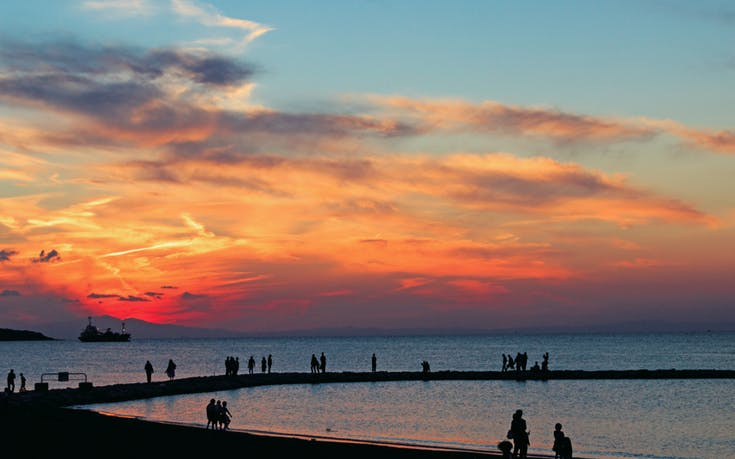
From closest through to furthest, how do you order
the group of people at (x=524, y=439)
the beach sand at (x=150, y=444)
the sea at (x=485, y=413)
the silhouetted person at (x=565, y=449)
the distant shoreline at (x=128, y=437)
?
the silhouetted person at (x=565, y=449) < the group of people at (x=524, y=439) < the beach sand at (x=150, y=444) < the distant shoreline at (x=128, y=437) < the sea at (x=485, y=413)

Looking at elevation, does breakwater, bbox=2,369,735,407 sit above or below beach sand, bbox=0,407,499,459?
above

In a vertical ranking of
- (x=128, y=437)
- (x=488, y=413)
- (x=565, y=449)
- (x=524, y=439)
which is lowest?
(x=488, y=413)

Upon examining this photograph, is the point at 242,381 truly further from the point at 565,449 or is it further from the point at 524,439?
the point at 565,449

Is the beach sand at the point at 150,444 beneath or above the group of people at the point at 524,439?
beneath

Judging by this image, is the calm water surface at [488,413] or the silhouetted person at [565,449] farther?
the calm water surface at [488,413]

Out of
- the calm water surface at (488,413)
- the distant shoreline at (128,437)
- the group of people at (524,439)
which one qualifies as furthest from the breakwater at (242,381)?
the group of people at (524,439)

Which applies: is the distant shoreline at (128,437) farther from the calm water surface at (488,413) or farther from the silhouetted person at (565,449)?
the silhouetted person at (565,449)

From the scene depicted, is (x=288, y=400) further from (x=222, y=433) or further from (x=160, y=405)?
(x=222, y=433)

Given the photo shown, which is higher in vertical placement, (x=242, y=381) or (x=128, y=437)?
(x=242, y=381)

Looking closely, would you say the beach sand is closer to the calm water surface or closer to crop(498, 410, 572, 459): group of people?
crop(498, 410, 572, 459): group of people

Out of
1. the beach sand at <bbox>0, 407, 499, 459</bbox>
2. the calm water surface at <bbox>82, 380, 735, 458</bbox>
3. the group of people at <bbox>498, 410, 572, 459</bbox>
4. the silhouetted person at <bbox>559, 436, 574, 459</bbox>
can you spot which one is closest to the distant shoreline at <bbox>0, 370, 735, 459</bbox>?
the beach sand at <bbox>0, 407, 499, 459</bbox>

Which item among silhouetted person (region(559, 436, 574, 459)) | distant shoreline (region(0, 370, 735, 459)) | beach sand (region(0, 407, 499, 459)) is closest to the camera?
silhouetted person (region(559, 436, 574, 459))

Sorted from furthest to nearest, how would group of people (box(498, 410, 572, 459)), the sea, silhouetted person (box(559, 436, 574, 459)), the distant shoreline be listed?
1. the sea
2. the distant shoreline
3. group of people (box(498, 410, 572, 459))
4. silhouetted person (box(559, 436, 574, 459))

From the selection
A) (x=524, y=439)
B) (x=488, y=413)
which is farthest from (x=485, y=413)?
(x=524, y=439)
